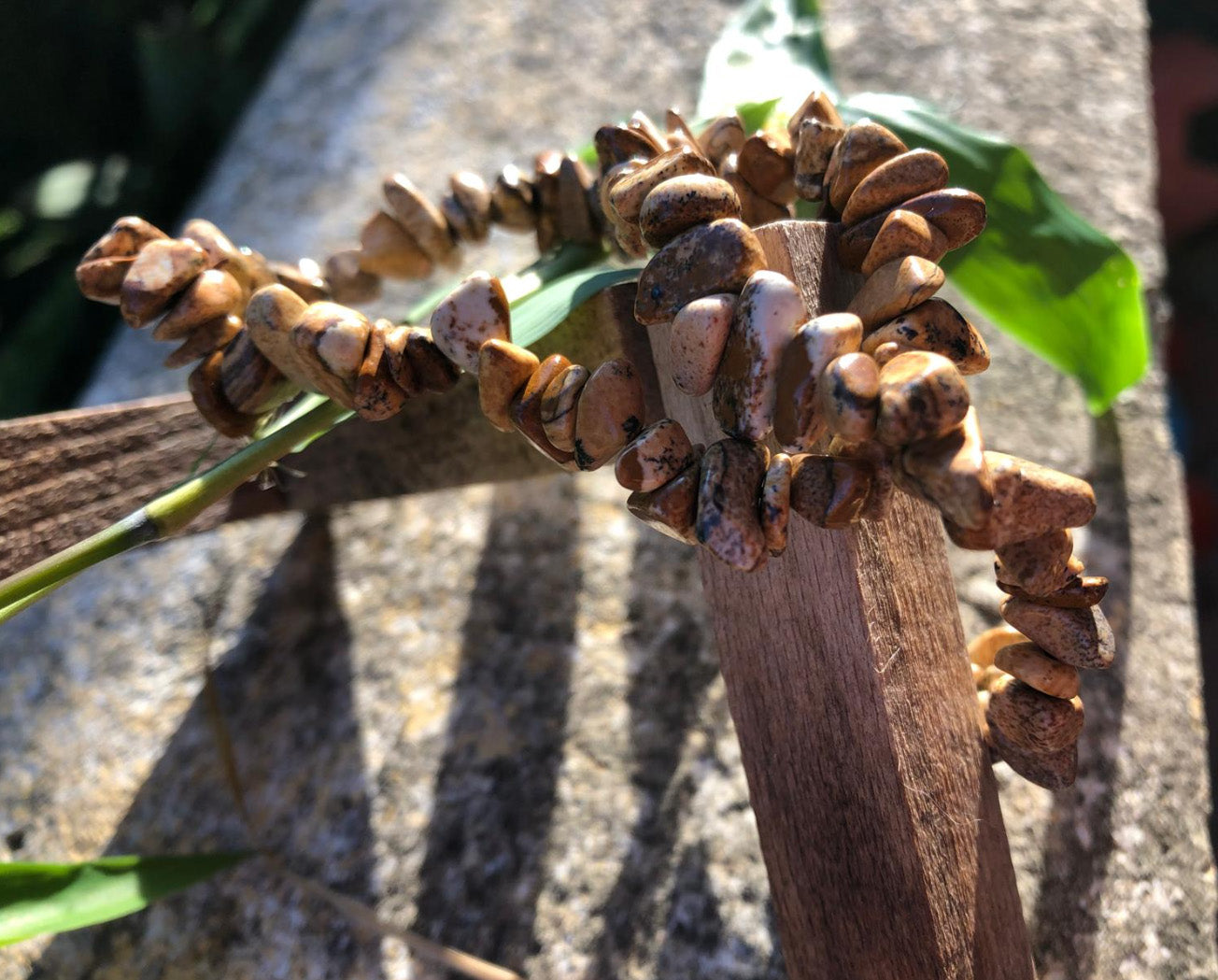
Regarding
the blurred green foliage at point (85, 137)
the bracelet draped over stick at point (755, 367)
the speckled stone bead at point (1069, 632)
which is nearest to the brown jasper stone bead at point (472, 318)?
the bracelet draped over stick at point (755, 367)

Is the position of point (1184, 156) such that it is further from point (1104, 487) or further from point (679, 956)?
point (679, 956)

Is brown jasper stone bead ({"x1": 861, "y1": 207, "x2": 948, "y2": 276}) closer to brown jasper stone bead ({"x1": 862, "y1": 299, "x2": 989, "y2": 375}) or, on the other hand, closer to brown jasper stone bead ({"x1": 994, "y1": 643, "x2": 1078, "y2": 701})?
brown jasper stone bead ({"x1": 862, "y1": 299, "x2": 989, "y2": 375})

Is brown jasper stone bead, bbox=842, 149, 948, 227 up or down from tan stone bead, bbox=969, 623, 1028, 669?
up

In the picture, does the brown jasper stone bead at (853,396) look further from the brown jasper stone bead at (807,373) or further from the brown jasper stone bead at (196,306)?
the brown jasper stone bead at (196,306)

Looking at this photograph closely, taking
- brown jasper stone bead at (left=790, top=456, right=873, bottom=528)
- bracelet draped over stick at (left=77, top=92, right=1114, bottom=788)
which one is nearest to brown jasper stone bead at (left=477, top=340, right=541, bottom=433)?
bracelet draped over stick at (left=77, top=92, right=1114, bottom=788)

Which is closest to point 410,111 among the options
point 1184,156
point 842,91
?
point 842,91

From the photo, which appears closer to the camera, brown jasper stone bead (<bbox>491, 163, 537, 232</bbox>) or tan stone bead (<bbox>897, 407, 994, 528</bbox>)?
tan stone bead (<bbox>897, 407, 994, 528</bbox>)
